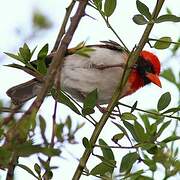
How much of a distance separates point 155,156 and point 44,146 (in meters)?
0.78

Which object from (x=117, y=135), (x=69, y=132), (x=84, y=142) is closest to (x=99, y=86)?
(x=117, y=135)

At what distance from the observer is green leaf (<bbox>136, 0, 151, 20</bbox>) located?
1968mm

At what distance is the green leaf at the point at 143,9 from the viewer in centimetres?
197

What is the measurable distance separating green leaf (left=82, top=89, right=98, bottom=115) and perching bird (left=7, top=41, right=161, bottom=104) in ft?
3.86

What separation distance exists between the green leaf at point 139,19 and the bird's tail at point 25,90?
1.44 metres

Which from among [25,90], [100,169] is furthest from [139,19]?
[25,90]

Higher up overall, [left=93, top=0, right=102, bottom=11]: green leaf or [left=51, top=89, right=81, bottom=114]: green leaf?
[left=93, top=0, right=102, bottom=11]: green leaf

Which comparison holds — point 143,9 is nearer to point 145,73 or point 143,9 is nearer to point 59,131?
point 59,131

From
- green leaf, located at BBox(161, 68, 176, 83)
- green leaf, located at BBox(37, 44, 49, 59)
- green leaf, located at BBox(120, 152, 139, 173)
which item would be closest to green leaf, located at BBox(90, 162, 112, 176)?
green leaf, located at BBox(120, 152, 139, 173)

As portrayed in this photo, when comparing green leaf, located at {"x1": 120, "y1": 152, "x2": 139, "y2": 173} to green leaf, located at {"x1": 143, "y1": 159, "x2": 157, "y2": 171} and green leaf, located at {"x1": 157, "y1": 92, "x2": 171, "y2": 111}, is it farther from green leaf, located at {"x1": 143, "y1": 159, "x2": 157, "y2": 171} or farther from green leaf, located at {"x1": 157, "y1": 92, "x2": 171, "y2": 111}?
green leaf, located at {"x1": 157, "y1": 92, "x2": 171, "y2": 111}

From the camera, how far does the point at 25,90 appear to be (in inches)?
141

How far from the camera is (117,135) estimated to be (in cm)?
212

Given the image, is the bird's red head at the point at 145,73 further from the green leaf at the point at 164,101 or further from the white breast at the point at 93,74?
the green leaf at the point at 164,101

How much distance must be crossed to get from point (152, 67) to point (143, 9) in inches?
63.4
